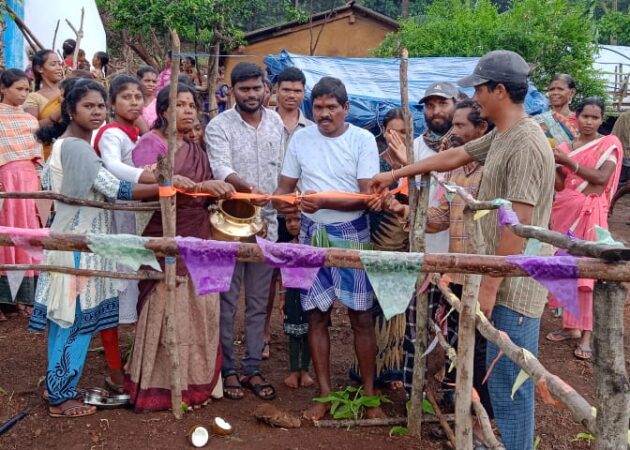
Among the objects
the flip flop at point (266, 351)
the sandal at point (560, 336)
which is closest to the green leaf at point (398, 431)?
the flip flop at point (266, 351)

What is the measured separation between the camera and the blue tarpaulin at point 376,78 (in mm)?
7203

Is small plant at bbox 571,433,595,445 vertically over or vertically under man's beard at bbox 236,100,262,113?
under

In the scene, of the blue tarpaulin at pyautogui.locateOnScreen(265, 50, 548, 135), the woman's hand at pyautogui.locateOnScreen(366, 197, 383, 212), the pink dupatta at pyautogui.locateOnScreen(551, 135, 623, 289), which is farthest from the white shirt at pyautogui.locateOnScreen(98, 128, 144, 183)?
the blue tarpaulin at pyautogui.locateOnScreen(265, 50, 548, 135)

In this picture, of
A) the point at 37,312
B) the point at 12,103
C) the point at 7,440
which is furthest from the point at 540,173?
the point at 12,103

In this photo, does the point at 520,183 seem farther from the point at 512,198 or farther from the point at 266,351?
the point at 266,351

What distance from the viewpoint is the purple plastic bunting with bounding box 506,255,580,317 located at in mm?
1947

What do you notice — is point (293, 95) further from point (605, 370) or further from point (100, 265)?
point (605, 370)

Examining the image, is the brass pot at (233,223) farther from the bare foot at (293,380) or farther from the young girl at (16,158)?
the young girl at (16,158)

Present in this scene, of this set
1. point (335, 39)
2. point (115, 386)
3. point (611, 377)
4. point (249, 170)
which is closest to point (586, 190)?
point (249, 170)

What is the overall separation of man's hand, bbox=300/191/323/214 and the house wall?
1506 centimetres

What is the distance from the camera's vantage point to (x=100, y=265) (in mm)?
3645

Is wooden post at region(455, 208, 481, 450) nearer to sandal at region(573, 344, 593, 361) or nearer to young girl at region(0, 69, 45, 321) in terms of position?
sandal at region(573, 344, 593, 361)

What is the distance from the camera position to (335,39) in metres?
18.6

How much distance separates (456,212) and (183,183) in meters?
1.51
